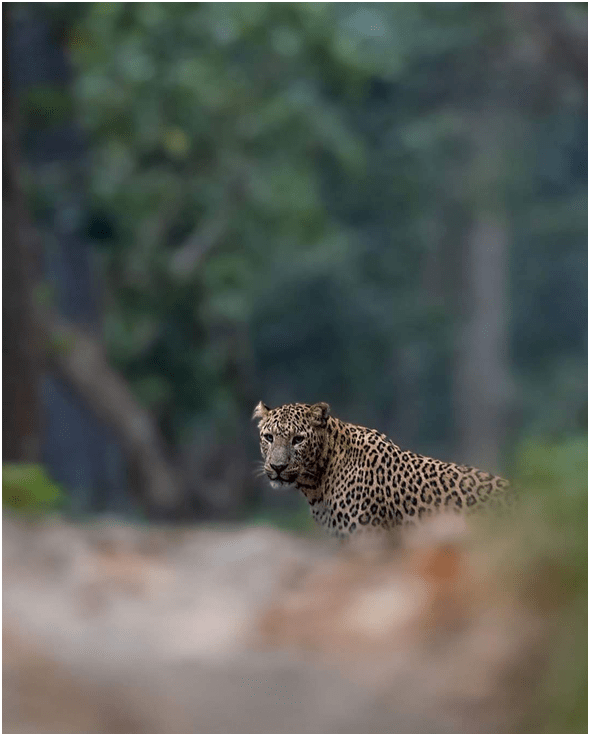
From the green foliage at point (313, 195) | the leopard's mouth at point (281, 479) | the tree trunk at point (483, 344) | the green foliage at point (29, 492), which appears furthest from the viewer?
the tree trunk at point (483, 344)

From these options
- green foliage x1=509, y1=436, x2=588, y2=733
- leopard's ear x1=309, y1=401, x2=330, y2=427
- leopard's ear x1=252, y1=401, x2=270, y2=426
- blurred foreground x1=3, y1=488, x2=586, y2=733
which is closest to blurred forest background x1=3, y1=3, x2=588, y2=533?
green foliage x1=509, y1=436, x2=588, y2=733

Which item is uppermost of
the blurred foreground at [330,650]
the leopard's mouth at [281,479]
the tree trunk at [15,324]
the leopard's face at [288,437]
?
the tree trunk at [15,324]

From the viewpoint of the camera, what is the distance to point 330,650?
2857mm

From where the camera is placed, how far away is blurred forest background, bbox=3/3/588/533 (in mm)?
14867

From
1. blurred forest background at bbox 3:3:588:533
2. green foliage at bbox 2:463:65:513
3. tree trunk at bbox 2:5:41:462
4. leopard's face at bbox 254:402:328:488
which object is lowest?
leopard's face at bbox 254:402:328:488

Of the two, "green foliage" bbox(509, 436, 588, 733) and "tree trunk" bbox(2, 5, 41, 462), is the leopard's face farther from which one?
"tree trunk" bbox(2, 5, 41, 462)

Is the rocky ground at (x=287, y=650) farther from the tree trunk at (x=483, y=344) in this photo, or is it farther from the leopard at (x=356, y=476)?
Result: the tree trunk at (x=483, y=344)

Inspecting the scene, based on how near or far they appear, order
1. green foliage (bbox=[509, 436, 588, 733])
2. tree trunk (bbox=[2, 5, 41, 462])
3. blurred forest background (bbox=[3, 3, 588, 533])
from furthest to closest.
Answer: blurred forest background (bbox=[3, 3, 588, 533])
tree trunk (bbox=[2, 5, 41, 462])
green foliage (bbox=[509, 436, 588, 733])

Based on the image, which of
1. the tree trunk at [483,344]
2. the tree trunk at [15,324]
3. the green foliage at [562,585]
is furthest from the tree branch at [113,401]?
the green foliage at [562,585]

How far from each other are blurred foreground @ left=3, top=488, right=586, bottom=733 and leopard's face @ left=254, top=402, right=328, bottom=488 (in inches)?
40.1

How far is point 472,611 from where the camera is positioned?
2.79 meters

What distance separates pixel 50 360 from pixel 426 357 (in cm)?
1489

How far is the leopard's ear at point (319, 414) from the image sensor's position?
14.7 feet

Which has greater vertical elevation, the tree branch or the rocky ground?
the tree branch
